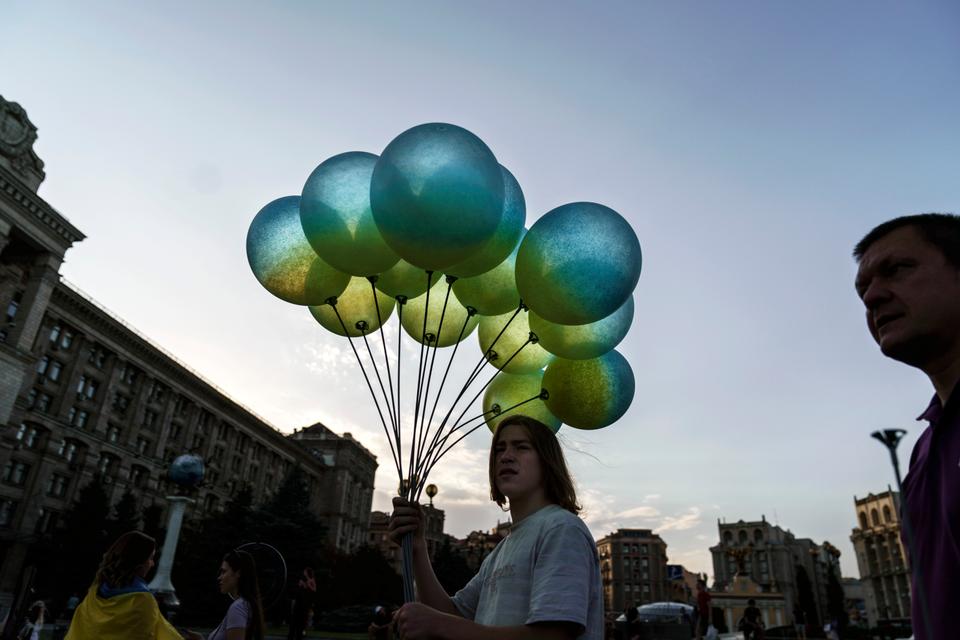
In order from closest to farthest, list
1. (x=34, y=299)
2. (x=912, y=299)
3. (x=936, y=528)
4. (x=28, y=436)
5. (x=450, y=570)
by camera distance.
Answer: (x=936, y=528) → (x=912, y=299) → (x=34, y=299) → (x=28, y=436) → (x=450, y=570)

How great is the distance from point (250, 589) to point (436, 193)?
358 cm

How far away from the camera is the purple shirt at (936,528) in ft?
3.96

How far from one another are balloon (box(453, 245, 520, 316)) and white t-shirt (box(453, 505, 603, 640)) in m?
2.27

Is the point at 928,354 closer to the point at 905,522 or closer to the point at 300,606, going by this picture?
the point at 905,522

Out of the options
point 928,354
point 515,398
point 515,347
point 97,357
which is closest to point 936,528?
point 928,354

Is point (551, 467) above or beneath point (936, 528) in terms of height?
above

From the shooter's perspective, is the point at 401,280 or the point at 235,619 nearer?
the point at 401,280

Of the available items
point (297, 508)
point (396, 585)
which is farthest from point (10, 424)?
point (396, 585)

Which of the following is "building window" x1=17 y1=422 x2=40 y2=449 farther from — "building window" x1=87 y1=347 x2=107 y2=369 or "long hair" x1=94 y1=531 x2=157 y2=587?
"long hair" x1=94 y1=531 x2=157 y2=587

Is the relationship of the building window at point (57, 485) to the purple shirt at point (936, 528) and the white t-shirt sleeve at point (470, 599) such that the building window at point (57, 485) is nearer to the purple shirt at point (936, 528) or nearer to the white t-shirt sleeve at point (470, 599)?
the white t-shirt sleeve at point (470, 599)

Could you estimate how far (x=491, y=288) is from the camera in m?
4.30

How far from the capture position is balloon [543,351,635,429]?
4.28 m

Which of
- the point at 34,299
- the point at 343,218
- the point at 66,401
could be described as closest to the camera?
the point at 343,218

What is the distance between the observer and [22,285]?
115 feet
